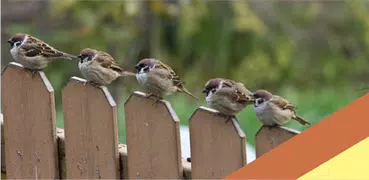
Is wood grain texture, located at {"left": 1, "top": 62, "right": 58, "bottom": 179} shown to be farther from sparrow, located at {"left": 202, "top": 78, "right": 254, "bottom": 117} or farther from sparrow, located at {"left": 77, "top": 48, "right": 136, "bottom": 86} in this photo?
sparrow, located at {"left": 202, "top": 78, "right": 254, "bottom": 117}

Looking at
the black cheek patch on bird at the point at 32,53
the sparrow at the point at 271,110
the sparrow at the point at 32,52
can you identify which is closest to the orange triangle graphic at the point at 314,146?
the sparrow at the point at 271,110

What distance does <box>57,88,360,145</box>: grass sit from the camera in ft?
17.4

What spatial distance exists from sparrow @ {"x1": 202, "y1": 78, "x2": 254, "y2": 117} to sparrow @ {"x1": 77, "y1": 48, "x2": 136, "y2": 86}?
1.29ft

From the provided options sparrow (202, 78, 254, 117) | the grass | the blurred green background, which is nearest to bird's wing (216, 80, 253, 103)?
sparrow (202, 78, 254, 117)

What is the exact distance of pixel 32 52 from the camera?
3408 mm

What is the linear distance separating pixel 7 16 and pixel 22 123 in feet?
17.4

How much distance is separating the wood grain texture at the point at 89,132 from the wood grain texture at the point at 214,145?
1.03 feet

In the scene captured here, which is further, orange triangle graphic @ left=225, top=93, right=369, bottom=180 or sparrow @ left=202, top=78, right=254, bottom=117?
sparrow @ left=202, top=78, right=254, bottom=117

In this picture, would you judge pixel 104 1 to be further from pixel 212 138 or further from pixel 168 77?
pixel 212 138

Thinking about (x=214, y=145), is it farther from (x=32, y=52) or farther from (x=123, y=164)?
(x=32, y=52)

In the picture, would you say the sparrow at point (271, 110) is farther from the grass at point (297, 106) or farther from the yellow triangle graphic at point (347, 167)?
the grass at point (297, 106)

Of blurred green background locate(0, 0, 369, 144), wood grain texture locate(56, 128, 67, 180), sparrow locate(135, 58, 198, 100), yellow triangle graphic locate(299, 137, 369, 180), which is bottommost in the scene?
yellow triangle graphic locate(299, 137, 369, 180)

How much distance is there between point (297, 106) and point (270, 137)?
3224 millimetres

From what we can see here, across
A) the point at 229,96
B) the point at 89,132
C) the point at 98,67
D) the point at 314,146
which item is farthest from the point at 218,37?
the point at 314,146
